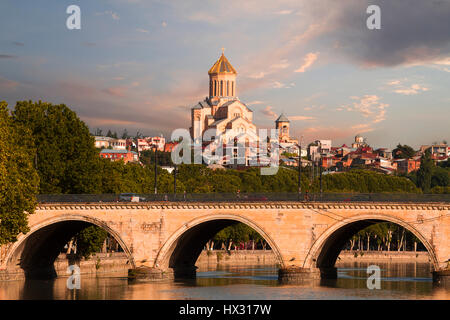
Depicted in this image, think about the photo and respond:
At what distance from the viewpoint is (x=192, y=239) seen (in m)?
66.8

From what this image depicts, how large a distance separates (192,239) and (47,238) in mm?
11770

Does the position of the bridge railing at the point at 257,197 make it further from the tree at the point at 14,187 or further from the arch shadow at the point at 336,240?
the tree at the point at 14,187

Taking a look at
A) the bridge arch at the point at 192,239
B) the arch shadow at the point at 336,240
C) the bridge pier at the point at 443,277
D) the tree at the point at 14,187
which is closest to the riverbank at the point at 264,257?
the bridge arch at the point at 192,239

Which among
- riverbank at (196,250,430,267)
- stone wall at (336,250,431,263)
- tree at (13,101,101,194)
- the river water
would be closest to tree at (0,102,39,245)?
the river water

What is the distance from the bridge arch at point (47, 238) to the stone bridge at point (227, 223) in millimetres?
75

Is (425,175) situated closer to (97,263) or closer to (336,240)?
(97,263)

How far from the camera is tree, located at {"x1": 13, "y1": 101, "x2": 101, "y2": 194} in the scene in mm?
70250

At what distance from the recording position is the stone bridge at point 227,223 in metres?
55.9

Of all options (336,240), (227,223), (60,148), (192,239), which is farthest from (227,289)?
(60,148)

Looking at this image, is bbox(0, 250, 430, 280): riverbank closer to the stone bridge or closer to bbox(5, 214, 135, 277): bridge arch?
bbox(5, 214, 135, 277): bridge arch

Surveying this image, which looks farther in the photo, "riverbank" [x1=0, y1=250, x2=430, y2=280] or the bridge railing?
"riverbank" [x1=0, y1=250, x2=430, y2=280]

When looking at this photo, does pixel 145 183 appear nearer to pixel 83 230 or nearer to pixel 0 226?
pixel 83 230
